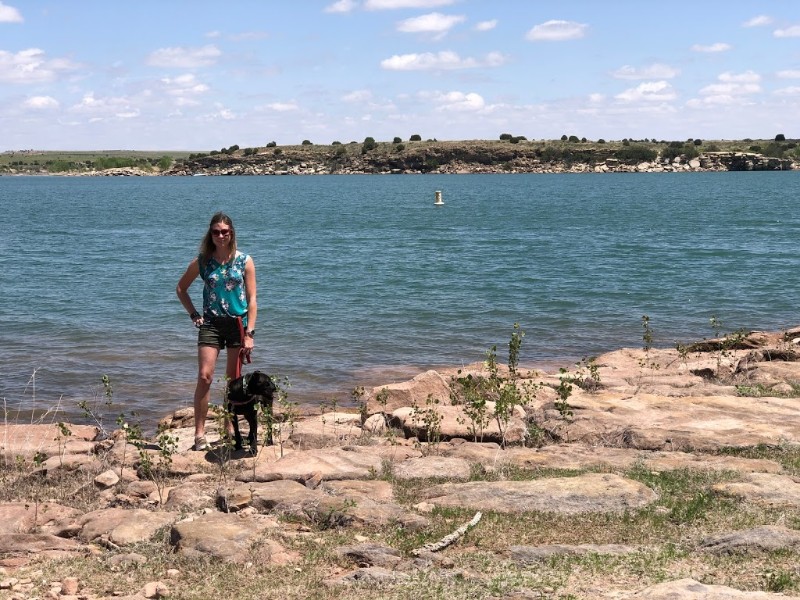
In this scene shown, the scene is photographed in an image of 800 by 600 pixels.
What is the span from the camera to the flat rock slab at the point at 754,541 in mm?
5980

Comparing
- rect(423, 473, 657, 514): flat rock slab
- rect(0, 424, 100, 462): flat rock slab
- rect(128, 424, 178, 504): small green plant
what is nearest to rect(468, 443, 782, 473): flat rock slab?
rect(423, 473, 657, 514): flat rock slab

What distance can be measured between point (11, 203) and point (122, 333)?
71492mm

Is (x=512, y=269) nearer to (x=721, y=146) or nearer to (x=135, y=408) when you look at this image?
(x=135, y=408)

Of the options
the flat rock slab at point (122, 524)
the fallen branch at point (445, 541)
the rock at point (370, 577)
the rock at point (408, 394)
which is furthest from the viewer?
the rock at point (408, 394)

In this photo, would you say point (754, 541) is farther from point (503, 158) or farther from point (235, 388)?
point (503, 158)

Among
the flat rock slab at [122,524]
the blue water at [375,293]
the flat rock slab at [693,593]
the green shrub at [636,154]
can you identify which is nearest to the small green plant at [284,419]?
the flat rock slab at [122,524]

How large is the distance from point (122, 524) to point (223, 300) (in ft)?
8.97

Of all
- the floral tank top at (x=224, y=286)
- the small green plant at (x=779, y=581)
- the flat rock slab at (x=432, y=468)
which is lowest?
the flat rock slab at (x=432, y=468)

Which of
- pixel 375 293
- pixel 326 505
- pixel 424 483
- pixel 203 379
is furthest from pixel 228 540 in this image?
pixel 375 293

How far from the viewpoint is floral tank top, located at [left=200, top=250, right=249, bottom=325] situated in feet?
28.9

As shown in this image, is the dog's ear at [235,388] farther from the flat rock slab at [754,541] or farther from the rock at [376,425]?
the flat rock slab at [754,541]

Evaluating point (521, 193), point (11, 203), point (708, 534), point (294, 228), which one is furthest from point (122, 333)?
point (521, 193)

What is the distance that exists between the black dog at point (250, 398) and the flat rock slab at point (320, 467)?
1.87ft

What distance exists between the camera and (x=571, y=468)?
833cm
